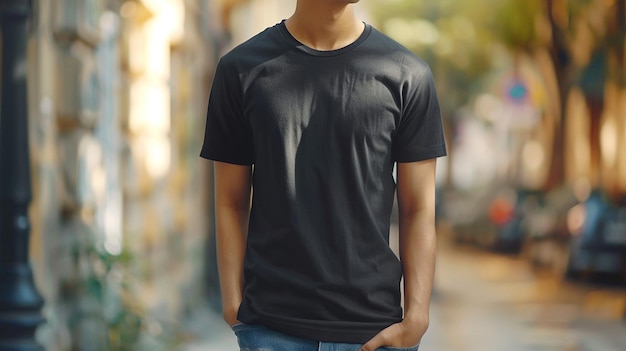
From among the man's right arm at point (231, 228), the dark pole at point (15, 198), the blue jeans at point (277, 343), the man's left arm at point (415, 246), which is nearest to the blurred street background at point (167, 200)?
the dark pole at point (15, 198)

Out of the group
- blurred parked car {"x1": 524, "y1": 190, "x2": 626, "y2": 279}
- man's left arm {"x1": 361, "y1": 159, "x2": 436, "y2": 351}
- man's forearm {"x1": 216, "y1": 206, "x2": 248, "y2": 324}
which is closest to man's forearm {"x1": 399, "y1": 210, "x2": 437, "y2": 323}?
man's left arm {"x1": 361, "y1": 159, "x2": 436, "y2": 351}

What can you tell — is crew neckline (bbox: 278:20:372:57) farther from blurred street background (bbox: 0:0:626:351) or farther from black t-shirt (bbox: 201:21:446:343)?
blurred street background (bbox: 0:0:626:351)

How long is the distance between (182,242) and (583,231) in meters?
7.73

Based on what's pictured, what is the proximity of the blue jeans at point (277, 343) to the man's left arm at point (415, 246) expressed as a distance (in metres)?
0.05

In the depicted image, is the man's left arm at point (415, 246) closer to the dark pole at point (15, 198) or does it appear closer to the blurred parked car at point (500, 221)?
the dark pole at point (15, 198)

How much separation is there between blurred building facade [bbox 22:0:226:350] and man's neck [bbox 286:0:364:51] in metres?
3.92

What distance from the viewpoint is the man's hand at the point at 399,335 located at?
3.10 meters

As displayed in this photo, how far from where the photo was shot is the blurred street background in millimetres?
6883

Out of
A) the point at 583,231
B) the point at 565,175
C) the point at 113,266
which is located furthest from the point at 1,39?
the point at 565,175

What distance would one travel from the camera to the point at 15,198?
6062 millimetres

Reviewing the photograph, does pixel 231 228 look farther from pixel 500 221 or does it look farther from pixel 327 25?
pixel 500 221

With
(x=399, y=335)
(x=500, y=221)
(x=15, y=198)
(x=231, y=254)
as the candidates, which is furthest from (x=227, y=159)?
(x=500, y=221)

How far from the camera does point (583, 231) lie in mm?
19094

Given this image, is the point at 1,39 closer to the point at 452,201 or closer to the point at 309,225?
the point at 309,225
